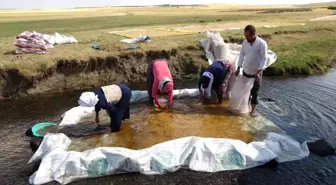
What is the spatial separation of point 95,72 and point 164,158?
7.04 metres

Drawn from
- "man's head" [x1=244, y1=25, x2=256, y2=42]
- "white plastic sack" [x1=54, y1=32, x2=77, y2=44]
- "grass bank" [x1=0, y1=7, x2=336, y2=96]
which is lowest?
"grass bank" [x1=0, y1=7, x2=336, y2=96]

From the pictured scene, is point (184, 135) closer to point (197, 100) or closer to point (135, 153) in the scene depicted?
point (135, 153)

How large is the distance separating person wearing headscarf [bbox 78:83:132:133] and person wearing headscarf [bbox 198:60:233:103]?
6.93ft

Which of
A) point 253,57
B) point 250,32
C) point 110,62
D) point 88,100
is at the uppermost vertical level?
point 250,32

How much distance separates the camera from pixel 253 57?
25.7 ft

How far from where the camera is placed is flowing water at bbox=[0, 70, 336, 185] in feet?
18.9

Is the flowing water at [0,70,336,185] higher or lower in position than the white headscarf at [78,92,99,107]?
lower

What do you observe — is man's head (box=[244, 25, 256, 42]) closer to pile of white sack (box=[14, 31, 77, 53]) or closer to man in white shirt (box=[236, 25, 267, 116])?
man in white shirt (box=[236, 25, 267, 116])

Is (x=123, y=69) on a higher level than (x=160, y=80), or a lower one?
lower

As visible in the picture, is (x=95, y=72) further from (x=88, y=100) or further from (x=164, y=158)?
(x=164, y=158)

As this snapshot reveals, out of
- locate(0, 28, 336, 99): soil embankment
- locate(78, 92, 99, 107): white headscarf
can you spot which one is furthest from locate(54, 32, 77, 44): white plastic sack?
locate(78, 92, 99, 107): white headscarf

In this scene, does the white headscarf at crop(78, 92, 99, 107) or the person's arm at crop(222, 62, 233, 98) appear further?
the person's arm at crop(222, 62, 233, 98)

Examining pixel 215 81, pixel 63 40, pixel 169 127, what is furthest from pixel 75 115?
pixel 63 40

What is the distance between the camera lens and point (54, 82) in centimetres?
1154
